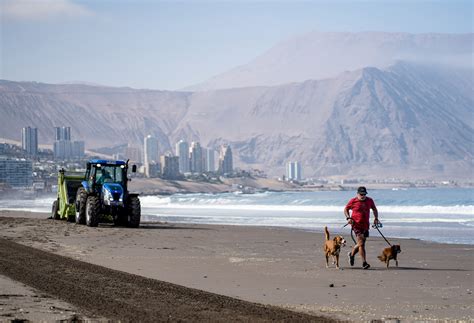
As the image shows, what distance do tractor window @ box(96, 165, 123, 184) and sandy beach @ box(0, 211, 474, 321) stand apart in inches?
141

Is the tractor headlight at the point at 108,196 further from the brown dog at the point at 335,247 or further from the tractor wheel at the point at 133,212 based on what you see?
the brown dog at the point at 335,247

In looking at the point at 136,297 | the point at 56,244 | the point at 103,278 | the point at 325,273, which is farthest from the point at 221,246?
the point at 136,297

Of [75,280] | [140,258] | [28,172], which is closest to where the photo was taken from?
[75,280]

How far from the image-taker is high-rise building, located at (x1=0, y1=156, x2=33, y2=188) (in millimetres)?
129625

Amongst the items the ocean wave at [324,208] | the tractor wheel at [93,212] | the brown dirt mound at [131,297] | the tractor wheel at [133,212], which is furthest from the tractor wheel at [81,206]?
the ocean wave at [324,208]

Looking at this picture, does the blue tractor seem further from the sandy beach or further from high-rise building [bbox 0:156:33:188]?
high-rise building [bbox 0:156:33:188]

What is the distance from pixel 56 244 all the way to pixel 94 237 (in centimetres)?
292

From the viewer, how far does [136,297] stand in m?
12.5

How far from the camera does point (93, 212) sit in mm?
30500

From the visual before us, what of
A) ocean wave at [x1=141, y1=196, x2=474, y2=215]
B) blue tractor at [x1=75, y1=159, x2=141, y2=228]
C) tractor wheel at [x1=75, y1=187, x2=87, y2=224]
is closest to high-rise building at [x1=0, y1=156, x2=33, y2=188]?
ocean wave at [x1=141, y1=196, x2=474, y2=215]

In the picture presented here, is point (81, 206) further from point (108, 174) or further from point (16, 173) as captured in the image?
point (16, 173)

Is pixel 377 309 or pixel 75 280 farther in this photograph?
pixel 75 280

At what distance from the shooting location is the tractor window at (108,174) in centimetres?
3170

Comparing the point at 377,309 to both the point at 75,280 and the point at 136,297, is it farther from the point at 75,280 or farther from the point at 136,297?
the point at 75,280
